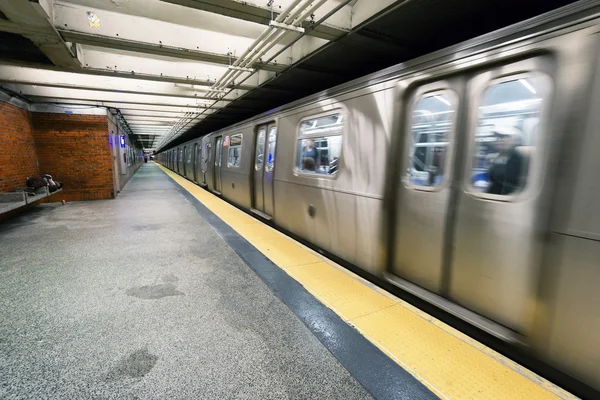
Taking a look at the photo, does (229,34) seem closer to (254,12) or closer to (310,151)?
(254,12)

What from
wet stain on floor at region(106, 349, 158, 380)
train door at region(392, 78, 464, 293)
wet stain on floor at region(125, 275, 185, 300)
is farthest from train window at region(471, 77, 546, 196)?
wet stain on floor at region(125, 275, 185, 300)

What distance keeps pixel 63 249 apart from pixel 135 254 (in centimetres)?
108

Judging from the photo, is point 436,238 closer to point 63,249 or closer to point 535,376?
point 535,376

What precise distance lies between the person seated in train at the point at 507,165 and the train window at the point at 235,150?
5524 mm

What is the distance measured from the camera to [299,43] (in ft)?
13.5

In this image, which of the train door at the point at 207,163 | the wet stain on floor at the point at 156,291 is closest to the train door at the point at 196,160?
the train door at the point at 207,163

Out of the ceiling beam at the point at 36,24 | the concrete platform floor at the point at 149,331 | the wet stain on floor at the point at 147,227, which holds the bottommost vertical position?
the concrete platform floor at the point at 149,331

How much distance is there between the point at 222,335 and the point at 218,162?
7.31 meters

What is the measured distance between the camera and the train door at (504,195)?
1.62 metres

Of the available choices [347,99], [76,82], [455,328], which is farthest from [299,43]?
[76,82]

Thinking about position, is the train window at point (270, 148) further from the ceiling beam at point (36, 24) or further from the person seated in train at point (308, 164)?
the ceiling beam at point (36, 24)

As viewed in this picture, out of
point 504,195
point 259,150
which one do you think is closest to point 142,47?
point 259,150

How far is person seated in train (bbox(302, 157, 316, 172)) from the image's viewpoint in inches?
149

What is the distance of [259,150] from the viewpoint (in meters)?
5.86
